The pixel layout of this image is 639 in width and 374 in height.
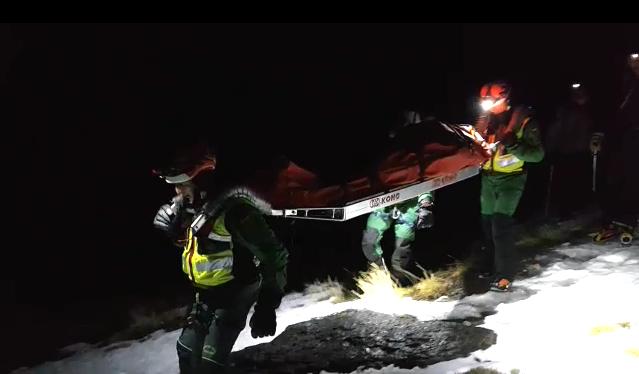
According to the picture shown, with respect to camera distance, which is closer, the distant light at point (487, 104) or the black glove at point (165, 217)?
the black glove at point (165, 217)

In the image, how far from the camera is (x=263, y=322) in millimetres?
3586

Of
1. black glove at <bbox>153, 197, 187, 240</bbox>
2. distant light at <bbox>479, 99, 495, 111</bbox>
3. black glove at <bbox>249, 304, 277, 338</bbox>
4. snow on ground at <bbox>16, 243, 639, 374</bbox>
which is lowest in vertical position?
snow on ground at <bbox>16, 243, 639, 374</bbox>

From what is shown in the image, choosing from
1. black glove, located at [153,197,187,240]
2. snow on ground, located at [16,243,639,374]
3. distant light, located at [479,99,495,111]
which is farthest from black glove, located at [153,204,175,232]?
distant light, located at [479,99,495,111]

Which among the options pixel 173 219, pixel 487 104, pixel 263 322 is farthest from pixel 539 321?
pixel 173 219

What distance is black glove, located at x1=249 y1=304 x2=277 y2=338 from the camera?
11.8 feet

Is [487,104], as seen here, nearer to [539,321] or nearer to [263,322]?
[539,321]

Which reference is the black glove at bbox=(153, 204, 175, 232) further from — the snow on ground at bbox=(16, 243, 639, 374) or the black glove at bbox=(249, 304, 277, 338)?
the snow on ground at bbox=(16, 243, 639, 374)

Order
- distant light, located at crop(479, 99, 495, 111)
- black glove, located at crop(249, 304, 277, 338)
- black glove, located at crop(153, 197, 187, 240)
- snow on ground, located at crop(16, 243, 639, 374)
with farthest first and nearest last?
distant light, located at crop(479, 99, 495, 111) → snow on ground, located at crop(16, 243, 639, 374) → black glove, located at crop(153, 197, 187, 240) → black glove, located at crop(249, 304, 277, 338)

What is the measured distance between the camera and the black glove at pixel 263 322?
3.58 m

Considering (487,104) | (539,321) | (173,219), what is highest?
(487,104)

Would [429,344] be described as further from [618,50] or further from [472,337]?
[618,50]

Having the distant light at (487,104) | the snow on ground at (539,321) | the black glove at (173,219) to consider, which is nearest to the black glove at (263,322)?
the black glove at (173,219)

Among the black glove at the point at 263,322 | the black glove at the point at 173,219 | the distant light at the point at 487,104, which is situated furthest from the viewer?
the distant light at the point at 487,104

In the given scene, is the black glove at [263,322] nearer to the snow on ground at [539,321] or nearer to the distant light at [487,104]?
the snow on ground at [539,321]
